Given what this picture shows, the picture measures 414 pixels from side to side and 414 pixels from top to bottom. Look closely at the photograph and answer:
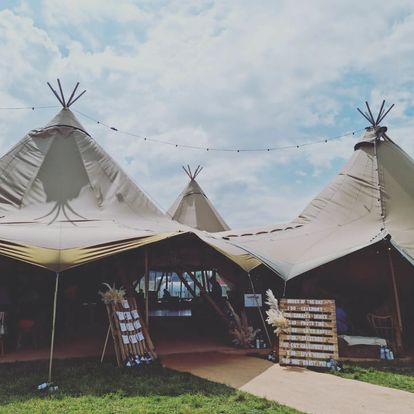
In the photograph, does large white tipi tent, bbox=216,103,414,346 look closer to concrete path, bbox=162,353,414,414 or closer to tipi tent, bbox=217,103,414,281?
tipi tent, bbox=217,103,414,281

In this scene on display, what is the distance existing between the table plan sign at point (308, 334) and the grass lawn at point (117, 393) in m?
1.66

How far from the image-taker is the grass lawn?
151 inches

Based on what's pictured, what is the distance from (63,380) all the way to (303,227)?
6.27 m

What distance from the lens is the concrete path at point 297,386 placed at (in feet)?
13.1

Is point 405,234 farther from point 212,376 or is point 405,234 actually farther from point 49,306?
point 49,306

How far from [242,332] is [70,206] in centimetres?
387

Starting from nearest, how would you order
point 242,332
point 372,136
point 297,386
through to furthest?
point 297,386
point 242,332
point 372,136

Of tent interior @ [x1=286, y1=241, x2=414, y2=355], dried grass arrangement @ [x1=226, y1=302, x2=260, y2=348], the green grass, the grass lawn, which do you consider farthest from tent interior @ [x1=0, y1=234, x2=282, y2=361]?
the green grass

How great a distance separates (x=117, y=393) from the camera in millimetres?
4328

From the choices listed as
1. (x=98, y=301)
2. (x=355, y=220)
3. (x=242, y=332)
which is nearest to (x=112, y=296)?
(x=242, y=332)

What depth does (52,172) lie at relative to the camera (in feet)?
27.0

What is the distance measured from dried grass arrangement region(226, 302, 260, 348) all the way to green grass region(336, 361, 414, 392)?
1818mm

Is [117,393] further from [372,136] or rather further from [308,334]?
[372,136]

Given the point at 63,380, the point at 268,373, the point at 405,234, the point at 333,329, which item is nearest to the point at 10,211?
the point at 63,380
